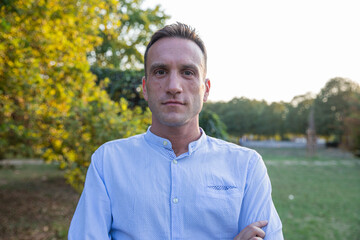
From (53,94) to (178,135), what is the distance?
3.68 meters

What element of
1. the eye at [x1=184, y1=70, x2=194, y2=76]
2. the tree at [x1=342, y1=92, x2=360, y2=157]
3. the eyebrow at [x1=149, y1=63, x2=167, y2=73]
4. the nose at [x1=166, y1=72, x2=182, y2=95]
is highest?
the eyebrow at [x1=149, y1=63, x2=167, y2=73]

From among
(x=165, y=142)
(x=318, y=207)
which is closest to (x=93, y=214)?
(x=165, y=142)

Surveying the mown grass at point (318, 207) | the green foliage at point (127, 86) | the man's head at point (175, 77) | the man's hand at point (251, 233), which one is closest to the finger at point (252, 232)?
the man's hand at point (251, 233)

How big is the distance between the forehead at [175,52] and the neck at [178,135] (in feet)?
1.25

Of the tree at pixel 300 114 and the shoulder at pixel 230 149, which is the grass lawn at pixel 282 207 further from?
the tree at pixel 300 114

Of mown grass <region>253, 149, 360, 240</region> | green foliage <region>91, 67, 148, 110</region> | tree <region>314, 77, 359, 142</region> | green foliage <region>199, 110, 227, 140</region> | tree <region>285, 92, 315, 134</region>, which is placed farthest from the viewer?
tree <region>314, 77, 359, 142</region>

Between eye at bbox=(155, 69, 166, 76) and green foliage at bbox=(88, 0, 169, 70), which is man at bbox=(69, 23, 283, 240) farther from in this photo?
green foliage at bbox=(88, 0, 169, 70)

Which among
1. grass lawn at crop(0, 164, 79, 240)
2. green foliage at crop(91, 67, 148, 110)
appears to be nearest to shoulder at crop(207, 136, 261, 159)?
green foliage at crop(91, 67, 148, 110)

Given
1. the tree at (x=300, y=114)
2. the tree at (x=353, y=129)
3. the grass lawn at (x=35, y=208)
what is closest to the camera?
the grass lawn at (x=35, y=208)

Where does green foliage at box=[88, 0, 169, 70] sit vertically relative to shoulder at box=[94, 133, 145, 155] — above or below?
above

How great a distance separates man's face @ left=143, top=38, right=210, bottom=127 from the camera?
5.59 ft

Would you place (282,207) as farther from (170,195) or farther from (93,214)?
(93,214)

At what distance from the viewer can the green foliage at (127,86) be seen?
19.0 feet

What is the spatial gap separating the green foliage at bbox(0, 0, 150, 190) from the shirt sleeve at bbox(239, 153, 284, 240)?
8.20 feet
